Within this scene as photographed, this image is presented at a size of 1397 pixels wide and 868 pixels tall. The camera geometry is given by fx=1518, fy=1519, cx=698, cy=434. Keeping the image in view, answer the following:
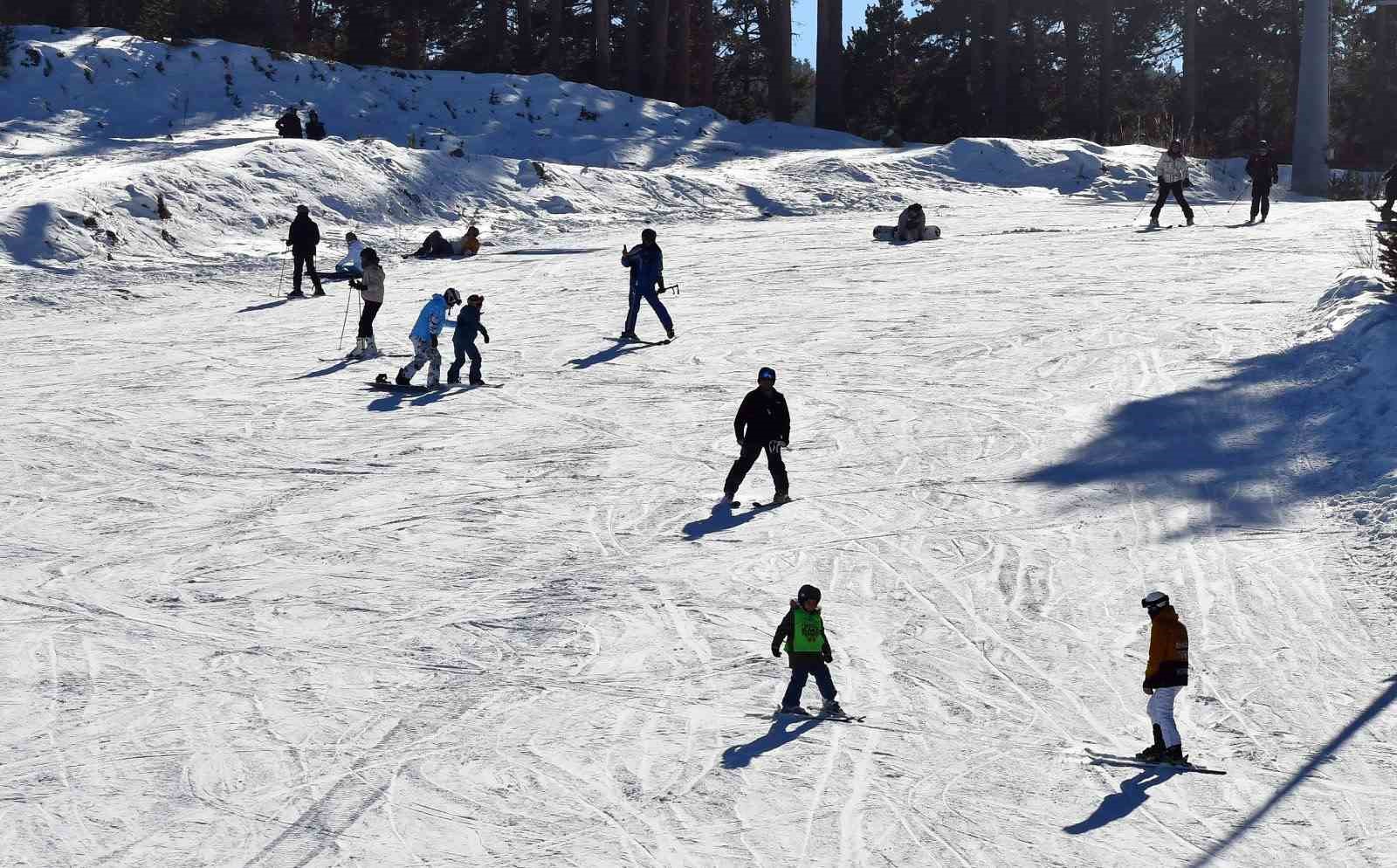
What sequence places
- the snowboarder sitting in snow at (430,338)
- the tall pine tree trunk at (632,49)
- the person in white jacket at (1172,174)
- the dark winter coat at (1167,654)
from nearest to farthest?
the dark winter coat at (1167,654)
the snowboarder sitting in snow at (430,338)
the person in white jacket at (1172,174)
the tall pine tree trunk at (632,49)

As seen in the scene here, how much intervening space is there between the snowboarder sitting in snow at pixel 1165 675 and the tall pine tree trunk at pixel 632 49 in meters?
40.2

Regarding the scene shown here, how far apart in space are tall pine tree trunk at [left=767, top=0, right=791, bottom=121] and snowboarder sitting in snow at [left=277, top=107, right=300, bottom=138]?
19148 mm

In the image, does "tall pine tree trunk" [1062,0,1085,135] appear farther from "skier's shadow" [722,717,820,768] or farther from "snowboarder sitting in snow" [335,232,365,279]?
"skier's shadow" [722,717,820,768]

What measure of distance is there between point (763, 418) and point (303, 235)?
40.4ft

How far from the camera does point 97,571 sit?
11625mm

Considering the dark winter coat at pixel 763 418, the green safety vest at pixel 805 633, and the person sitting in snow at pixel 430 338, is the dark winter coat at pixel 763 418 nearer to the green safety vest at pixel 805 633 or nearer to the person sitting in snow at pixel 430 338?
the green safety vest at pixel 805 633

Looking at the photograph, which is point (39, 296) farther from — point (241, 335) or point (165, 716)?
point (165, 716)

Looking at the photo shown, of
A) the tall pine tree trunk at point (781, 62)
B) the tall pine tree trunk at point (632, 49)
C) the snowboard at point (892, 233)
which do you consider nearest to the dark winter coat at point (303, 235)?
the snowboard at point (892, 233)

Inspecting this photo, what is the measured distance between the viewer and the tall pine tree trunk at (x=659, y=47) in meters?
44.9

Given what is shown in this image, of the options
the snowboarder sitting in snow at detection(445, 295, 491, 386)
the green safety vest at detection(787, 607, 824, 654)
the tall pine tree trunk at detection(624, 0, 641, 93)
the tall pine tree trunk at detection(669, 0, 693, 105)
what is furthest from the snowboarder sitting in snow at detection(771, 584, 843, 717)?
the tall pine tree trunk at detection(669, 0, 693, 105)

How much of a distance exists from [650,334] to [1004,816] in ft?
45.2

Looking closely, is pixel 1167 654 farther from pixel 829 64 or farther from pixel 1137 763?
pixel 829 64

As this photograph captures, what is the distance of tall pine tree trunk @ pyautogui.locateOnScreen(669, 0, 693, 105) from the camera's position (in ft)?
156

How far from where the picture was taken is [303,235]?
76.2 ft
